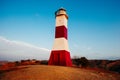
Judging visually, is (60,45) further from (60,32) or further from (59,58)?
(60,32)

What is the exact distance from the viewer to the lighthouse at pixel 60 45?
2009cm

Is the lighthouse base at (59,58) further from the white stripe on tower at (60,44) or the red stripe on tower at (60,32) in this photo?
the red stripe on tower at (60,32)

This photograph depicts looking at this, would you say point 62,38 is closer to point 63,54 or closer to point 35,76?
point 63,54

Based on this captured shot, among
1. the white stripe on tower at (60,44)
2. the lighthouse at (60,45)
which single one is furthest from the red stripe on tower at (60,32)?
the white stripe on tower at (60,44)

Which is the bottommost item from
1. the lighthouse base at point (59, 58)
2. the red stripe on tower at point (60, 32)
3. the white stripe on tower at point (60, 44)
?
the lighthouse base at point (59, 58)

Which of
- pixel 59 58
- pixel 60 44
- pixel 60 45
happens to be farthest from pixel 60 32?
pixel 59 58

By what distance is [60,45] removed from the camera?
2039 centimetres

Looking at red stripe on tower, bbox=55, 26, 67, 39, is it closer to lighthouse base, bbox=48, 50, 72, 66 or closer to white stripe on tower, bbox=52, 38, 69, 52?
white stripe on tower, bbox=52, 38, 69, 52

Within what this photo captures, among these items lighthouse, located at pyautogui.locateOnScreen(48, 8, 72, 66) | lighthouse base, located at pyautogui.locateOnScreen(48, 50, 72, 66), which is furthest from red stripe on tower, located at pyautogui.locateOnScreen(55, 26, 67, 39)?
lighthouse base, located at pyautogui.locateOnScreen(48, 50, 72, 66)

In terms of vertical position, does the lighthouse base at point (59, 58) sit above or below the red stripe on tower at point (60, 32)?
below

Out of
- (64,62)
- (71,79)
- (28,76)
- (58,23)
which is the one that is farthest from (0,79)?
(58,23)

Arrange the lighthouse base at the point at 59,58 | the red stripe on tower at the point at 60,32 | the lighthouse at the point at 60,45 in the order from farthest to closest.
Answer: the red stripe on tower at the point at 60,32
the lighthouse at the point at 60,45
the lighthouse base at the point at 59,58

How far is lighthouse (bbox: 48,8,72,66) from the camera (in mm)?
20091

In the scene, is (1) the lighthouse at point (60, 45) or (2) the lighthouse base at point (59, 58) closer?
(2) the lighthouse base at point (59, 58)
